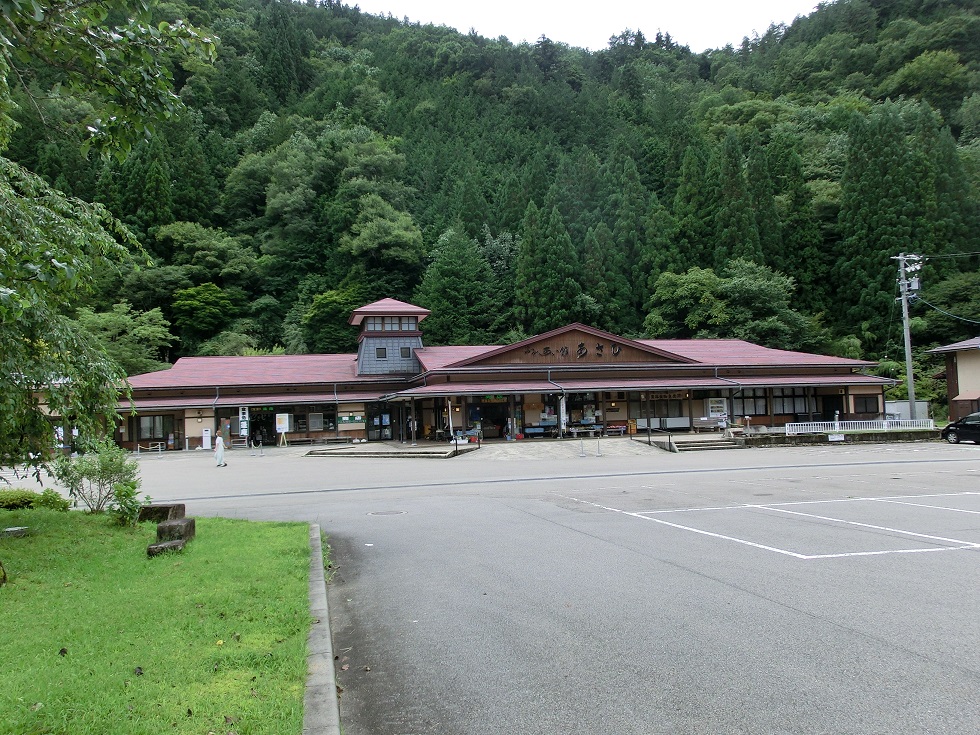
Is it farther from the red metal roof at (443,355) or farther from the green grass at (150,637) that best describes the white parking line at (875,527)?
the red metal roof at (443,355)

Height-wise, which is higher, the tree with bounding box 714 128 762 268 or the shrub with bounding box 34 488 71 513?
the tree with bounding box 714 128 762 268

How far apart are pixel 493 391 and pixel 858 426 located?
16.4 metres

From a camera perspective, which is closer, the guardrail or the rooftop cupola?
the guardrail

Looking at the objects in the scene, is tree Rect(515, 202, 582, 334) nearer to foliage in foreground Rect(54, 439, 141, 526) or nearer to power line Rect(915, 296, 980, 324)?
power line Rect(915, 296, 980, 324)

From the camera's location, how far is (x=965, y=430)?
25016mm

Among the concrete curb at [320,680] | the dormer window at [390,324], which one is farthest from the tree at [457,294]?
the concrete curb at [320,680]

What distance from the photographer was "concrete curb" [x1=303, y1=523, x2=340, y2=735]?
3.17 m

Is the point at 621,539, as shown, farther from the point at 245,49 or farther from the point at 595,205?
the point at 245,49

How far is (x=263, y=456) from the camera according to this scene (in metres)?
26.5

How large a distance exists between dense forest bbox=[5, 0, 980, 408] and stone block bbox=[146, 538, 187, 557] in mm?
33187

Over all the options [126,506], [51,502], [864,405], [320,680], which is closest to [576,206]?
[864,405]

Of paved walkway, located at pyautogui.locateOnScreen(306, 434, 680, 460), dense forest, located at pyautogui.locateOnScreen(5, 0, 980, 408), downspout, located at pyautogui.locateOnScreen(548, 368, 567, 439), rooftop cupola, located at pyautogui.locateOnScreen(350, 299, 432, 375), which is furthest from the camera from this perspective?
dense forest, located at pyautogui.locateOnScreen(5, 0, 980, 408)

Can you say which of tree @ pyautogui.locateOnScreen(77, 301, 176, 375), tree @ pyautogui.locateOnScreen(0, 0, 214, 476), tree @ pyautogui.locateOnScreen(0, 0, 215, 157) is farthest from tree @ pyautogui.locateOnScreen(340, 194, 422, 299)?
tree @ pyautogui.locateOnScreen(0, 0, 215, 157)

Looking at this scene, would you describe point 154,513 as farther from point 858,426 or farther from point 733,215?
point 733,215
